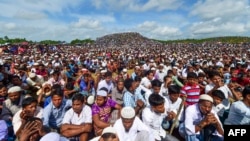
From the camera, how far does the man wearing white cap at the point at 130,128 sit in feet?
15.3

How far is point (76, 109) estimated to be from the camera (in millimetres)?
5277

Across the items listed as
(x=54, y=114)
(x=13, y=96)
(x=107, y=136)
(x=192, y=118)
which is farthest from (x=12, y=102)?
(x=192, y=118)

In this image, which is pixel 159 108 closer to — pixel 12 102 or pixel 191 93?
pixel 191 93

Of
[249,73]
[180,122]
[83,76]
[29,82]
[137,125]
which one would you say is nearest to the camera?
[137,125]

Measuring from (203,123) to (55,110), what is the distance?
3.01 metres

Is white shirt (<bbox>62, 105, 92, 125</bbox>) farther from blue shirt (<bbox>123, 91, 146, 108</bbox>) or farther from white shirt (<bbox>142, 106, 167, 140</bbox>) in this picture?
blue shirt (<bbox>123, 91, 146, 108</bbox>)

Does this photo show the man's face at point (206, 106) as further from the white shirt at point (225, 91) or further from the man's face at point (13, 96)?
the man's face at point (13, 96)

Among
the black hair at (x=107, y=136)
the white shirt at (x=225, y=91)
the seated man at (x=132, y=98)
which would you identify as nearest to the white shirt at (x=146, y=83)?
the seated man at (x=132, y=98)

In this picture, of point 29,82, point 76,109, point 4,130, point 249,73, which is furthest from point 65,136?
point 249,73

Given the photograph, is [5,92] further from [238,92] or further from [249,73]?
[249,73]

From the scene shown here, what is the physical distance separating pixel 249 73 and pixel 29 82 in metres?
7.29

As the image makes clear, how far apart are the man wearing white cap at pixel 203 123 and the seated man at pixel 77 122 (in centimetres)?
187

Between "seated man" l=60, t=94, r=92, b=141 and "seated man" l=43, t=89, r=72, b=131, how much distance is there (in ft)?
1.52

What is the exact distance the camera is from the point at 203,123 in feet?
15.1
